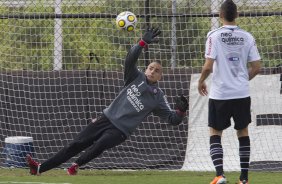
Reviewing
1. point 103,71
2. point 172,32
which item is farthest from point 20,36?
point 172,32

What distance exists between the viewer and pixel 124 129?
10844 mm

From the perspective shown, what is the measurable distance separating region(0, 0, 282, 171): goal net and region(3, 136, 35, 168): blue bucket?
0.02 meters

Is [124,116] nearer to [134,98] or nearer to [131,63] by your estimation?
[134,98]

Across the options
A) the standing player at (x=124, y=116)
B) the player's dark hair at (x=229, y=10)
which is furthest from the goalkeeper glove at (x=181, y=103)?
the player's dark hair at (x=229, y=10)

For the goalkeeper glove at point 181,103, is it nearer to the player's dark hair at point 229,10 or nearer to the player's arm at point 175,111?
the player's arm at point 175,111

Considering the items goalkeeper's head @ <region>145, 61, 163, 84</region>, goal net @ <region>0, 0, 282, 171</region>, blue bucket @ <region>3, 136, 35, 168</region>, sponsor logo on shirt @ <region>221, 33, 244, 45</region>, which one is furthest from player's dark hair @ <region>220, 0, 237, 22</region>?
blue bucket @ <region>3, 136, 35, 168</region>

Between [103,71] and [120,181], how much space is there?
278 cm

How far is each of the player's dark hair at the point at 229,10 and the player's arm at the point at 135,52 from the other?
4.34ft

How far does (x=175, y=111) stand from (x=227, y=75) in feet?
5.89

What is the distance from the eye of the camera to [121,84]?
512 inches

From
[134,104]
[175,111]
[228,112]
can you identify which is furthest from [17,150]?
[228,112]

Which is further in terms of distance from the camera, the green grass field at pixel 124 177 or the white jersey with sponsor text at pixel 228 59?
the green grass field at pixel 124 177

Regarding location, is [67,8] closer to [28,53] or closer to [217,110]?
[28,53]

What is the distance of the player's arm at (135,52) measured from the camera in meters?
10.4
